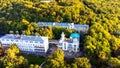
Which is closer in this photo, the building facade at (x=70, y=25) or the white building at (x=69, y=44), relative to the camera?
the white building at (x=69, y=44)

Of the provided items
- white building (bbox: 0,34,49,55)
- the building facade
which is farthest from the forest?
white building (bbox: 0,34,49,55)

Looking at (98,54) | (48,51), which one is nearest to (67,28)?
(48,51)

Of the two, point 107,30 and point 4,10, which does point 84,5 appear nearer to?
point 107,30

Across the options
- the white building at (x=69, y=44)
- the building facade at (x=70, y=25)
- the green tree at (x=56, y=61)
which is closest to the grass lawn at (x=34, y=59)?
the green tree at (x=56, y=61)

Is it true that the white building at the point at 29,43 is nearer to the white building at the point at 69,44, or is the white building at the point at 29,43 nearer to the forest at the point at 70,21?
the forest at the point at 70,21

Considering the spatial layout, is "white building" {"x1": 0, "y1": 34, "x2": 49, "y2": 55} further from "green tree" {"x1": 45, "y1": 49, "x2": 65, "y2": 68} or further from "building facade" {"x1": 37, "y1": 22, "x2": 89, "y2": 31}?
"building facade" {"x1": 37, "y1": 22, "x2": 89, "y2": 31}

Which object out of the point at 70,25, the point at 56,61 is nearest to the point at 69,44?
the point at 56,61

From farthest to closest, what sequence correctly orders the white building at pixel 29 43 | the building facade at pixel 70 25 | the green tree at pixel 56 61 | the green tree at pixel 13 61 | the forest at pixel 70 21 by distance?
the building facade at pixel 70 25, the white building at pixel 29 43, the forest at pixel 70 21, the green tree at pixel 13 61, the green tree at pixel 56 61
